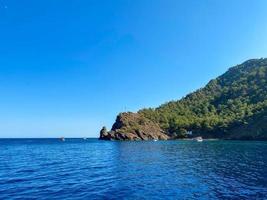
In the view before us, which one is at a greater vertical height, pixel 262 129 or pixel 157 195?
pixel 262 129

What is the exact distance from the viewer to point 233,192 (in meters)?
37.9

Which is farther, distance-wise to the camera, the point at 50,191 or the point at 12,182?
the point at 12,182

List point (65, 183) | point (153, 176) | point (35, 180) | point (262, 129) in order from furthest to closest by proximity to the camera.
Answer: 1. point (262, 129)
2. point (153, 176)
3. point (35, 180)
4. point (65, 183)

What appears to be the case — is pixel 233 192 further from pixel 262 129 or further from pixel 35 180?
pixel 262 129

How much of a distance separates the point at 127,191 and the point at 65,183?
10.6 meters

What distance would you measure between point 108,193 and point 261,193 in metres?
18.8

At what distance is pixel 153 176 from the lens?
5069 cm

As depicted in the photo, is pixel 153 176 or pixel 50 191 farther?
pixel 153 176

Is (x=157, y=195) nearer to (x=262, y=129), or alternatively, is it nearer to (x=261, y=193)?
(x=261, y=193)

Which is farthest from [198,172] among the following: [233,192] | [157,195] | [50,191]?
[50,191]

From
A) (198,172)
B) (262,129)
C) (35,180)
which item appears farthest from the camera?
(262,129)

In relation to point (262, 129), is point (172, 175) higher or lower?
lower

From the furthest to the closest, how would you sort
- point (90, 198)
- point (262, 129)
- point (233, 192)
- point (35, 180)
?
point (262, 129) < point (35, 180) < point (233, 192) < point (90, 198)

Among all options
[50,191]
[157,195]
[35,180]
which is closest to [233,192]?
[157,195]
